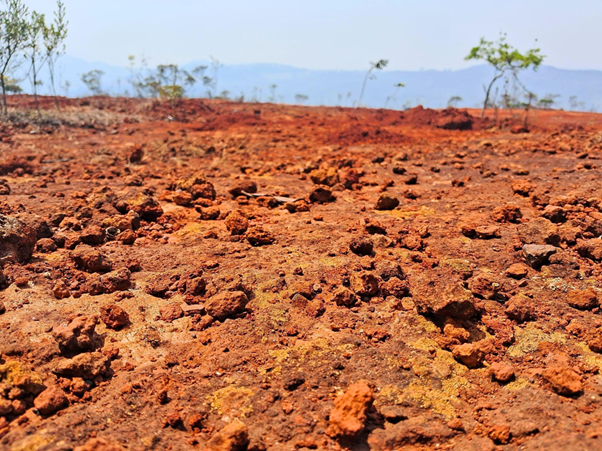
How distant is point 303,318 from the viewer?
13.5 feet

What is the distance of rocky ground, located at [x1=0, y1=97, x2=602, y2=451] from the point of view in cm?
289

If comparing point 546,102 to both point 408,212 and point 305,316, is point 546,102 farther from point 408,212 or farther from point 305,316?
point 305,316

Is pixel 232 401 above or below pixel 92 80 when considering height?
below

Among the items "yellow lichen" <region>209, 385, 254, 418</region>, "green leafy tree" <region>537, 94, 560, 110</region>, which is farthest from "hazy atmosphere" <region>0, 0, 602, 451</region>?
"green leafy tree" <region>537, 94, 560, 110</region>

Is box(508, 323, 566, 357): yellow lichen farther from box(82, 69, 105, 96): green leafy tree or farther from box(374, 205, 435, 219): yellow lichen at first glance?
box(82, 69, 105, 96): green leafy tree

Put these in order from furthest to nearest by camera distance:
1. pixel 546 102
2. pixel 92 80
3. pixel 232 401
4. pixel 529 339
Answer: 1. pixel 92 80
2. pixel 546 102
3. pixel 529 339
4. pixel 232 401

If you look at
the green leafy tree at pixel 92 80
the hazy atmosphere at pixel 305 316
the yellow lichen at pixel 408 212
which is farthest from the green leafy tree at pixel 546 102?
the green leafy tree at pixel 92 80

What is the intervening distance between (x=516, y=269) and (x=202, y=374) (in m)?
3.49

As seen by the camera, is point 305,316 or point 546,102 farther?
point 546,102

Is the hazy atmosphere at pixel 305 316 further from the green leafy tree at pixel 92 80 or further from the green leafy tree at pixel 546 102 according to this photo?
the green leafy tree at pixel 92 80

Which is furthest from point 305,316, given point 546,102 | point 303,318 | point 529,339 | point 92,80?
point 92,80

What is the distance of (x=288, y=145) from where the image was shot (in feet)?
47.2

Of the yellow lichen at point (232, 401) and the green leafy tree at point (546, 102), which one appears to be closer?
the yellow lichen at point (232, 401)

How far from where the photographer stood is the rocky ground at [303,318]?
9.48 feet
